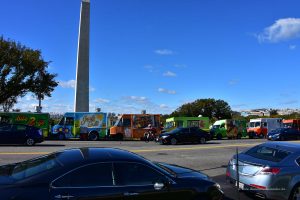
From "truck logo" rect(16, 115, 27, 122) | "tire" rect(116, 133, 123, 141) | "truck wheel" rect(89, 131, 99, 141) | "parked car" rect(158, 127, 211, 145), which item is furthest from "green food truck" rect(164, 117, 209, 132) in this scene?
"truck logo" rect(16, 115, 27, 122)

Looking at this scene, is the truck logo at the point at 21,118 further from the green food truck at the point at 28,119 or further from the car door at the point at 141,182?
the car door at the point at 141,182

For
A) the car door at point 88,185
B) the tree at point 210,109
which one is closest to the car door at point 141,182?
the car door at point 88,185

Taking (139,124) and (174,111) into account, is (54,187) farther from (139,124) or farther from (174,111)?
(174,111)

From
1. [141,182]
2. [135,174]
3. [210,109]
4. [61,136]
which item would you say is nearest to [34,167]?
[135,174]

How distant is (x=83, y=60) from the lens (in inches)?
1821

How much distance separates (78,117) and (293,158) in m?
29.7

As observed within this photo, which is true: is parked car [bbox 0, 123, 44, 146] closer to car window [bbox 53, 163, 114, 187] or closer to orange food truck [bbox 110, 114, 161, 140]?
orange food truck [bbox 110, 114, 161, 140]

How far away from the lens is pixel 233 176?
9.75 metres

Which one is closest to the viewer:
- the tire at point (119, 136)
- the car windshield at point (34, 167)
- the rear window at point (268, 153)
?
the car windshield at point (34, 167)

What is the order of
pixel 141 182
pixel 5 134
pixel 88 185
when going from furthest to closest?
pixel 5 134, pixel 141 182, pixel 88 185

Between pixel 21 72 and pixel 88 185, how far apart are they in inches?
1574

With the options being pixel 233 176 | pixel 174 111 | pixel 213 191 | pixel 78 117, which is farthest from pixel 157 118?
pixel 174 111

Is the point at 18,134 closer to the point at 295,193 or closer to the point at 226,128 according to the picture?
the point at 295,193

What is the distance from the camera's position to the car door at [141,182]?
20.5 ft
